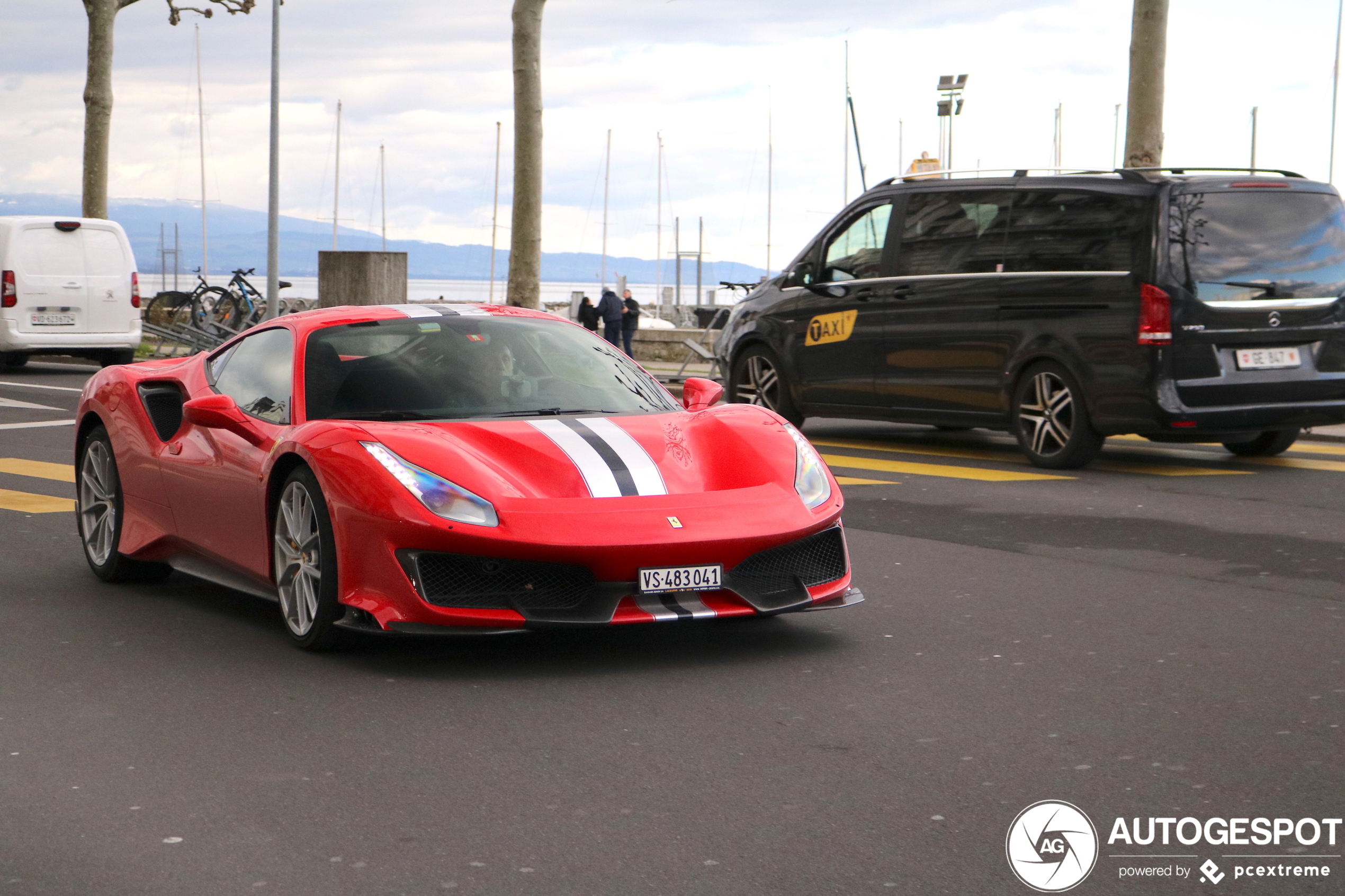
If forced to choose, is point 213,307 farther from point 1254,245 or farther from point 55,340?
point 1254,245

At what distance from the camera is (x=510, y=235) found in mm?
26281

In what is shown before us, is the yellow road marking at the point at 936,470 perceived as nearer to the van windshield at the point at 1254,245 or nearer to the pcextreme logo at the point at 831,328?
the pcextreme logo at the point at 831,328

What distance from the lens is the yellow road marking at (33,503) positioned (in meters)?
9.85

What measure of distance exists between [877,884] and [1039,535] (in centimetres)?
537

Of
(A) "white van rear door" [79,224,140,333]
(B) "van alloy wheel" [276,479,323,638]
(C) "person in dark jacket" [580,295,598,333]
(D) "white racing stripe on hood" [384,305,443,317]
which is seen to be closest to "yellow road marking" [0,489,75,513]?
(D) "white racing stripe on hood" [384,305,443,317]

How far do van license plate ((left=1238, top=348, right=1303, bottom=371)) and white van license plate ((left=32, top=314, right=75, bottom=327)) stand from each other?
651 inches

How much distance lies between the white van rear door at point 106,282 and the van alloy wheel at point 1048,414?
588 inches

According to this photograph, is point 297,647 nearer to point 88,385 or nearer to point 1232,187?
point 88,385

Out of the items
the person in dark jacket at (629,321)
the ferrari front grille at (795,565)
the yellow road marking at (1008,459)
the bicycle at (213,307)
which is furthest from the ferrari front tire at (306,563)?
the person in dark jacket at (629,321)

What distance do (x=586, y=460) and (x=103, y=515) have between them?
9.38 feet

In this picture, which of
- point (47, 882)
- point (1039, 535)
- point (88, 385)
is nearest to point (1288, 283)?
point (1039, 535)

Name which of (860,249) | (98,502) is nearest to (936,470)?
(860,249)

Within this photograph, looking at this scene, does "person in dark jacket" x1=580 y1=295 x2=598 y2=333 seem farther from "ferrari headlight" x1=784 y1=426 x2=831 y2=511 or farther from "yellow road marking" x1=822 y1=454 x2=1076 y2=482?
"ferrari headlight" x1=784 y1=426 x2=831 y2=511

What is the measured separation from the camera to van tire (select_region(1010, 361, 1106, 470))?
11820mm
